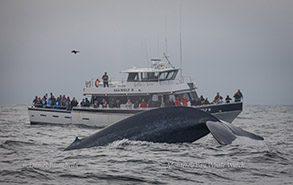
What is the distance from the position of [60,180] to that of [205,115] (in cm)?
347

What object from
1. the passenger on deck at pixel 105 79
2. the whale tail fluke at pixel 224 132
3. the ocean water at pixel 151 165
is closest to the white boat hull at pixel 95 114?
the passenger on deck at pixel 105 79

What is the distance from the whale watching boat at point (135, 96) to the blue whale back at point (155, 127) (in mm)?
15429

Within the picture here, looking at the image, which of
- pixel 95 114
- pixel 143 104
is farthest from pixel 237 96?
pixel 95 114

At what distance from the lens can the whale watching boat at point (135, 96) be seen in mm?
25344

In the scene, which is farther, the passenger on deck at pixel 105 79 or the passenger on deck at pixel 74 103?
the passenger on deck at pixel 74 103

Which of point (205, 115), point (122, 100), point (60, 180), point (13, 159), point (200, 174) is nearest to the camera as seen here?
point (60, 180)

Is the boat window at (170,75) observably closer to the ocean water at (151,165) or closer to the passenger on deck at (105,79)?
the passenger on deck at (105,79)

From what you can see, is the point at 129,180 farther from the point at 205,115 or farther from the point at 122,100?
the point at 122,100

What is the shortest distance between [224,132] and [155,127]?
1576 millimetres

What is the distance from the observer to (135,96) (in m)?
26.3

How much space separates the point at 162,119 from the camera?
8.68 m

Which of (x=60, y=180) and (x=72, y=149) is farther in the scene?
(x=72, y=149)

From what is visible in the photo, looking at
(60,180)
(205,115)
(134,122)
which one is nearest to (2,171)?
(60,180)

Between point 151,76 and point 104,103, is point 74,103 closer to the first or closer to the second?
point 104,103
